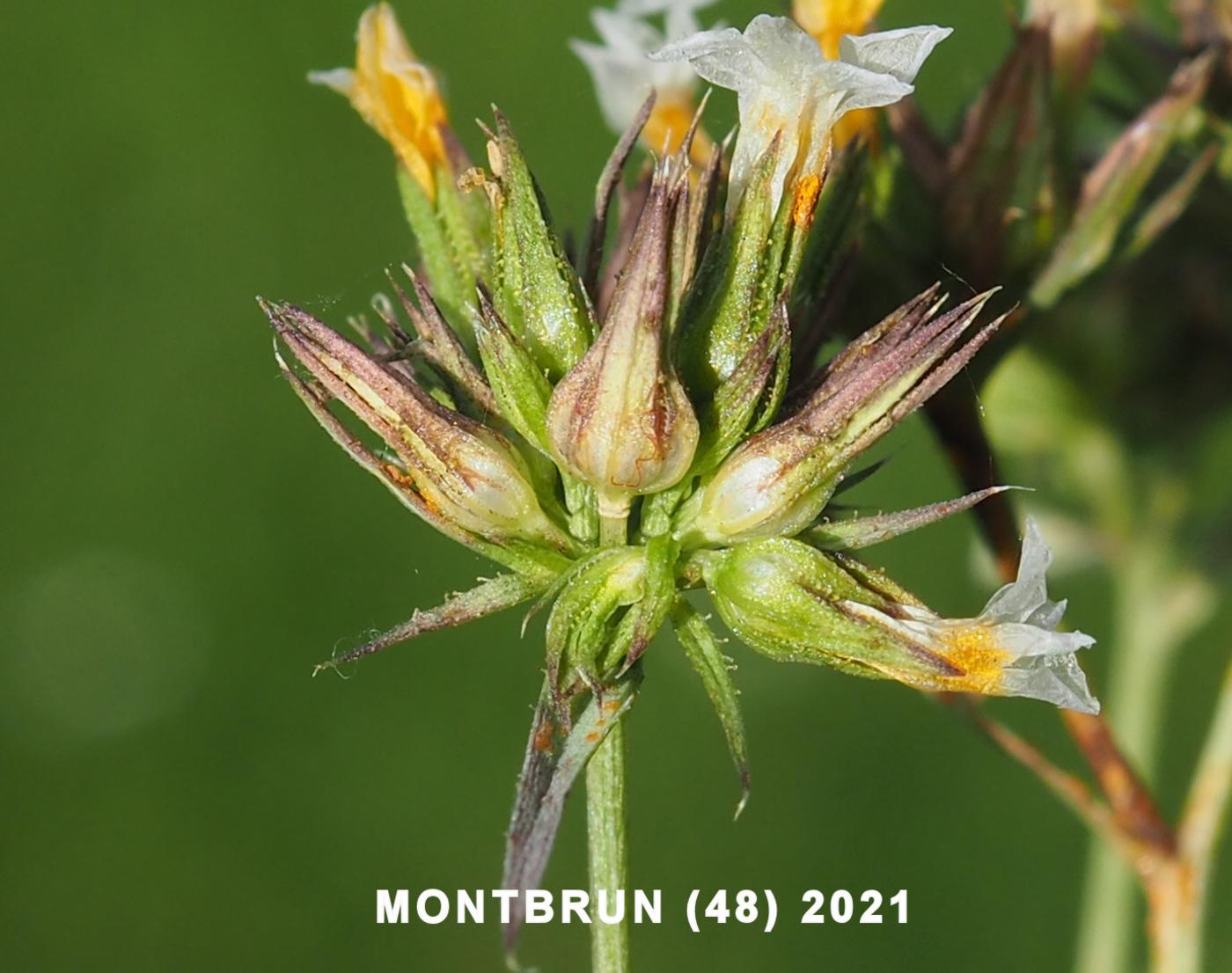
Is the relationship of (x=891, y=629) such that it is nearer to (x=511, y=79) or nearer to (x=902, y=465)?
(x=902, y=465)

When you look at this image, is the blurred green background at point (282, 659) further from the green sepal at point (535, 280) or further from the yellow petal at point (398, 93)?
the green sepal at point (535, 280)

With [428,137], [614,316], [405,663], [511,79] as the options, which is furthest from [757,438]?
[511,79]

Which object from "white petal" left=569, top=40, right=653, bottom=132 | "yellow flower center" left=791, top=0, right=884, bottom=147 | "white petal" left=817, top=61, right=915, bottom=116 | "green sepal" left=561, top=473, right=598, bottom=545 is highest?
"white petal" left=569, top=40, right=653, bottom=132

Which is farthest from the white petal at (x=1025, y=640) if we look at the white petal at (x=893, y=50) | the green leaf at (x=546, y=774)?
the white petal at (x=893, y=50)

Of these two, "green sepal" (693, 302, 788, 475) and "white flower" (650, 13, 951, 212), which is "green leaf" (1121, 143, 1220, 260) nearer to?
"white flower" (650, 13, 951, 212)

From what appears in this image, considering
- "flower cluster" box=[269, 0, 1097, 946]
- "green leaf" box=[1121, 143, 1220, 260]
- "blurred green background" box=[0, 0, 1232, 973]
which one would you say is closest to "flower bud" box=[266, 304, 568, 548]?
"flower cluster" box=[269, 0, 1097, 946]

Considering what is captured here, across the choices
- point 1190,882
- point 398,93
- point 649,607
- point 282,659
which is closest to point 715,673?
point 649,607
